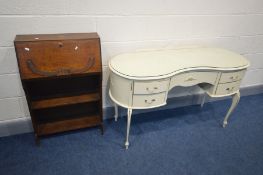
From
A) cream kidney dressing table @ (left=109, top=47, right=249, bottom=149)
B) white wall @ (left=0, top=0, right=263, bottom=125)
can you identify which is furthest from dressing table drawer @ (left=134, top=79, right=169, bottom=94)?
white wall @ (left=0, top=0, right=263, bottom=125)

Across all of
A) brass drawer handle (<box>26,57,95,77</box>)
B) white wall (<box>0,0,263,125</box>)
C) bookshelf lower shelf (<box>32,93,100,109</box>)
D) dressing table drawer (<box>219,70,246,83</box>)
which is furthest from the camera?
dressing table drawer (<box>219,70,246,83</box>)

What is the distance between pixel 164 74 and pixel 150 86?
126mm

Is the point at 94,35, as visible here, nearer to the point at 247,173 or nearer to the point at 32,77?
the point at 32,77

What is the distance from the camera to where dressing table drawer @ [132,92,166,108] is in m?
1.51

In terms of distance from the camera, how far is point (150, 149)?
1.78m

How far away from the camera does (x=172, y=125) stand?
6.75 feet

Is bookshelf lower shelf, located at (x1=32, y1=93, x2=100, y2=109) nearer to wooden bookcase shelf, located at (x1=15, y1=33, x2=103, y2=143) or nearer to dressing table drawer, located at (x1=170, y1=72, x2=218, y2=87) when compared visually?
wooden bookcase shelf, located at (x1=15, y1=33, x2=103, y2=143)

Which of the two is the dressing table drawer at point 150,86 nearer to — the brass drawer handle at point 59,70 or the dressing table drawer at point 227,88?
the brass drawer handle at point 59,70

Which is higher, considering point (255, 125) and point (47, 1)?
point (47, 1)

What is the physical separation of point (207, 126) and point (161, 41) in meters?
0.96

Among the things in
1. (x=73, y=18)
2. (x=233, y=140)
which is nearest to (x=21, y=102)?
(x=73, y=18)

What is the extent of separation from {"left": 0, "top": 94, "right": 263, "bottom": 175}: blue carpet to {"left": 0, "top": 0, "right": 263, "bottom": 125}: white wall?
1.06 feet

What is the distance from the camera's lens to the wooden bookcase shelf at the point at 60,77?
1321 mm

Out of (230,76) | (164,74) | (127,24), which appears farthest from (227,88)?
(127,24)
